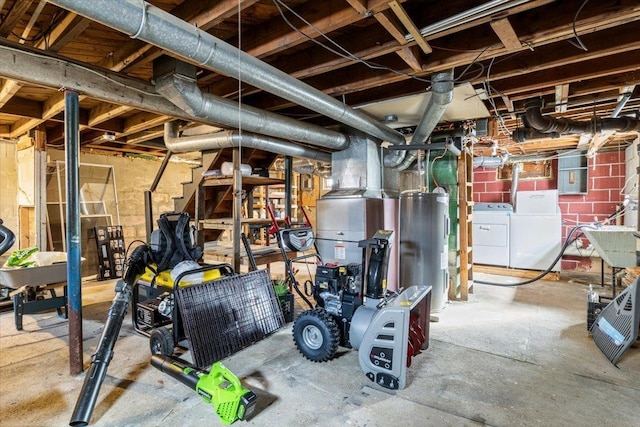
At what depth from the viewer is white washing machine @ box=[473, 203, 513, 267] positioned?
5660 millimetres

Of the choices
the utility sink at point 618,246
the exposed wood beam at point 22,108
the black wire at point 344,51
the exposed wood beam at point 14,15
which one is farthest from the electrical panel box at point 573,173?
the exposed wood beam at point 22,108

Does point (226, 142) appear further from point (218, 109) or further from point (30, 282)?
point (30, 282)

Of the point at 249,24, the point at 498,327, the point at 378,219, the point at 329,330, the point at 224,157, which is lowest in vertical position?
the point at 498,327

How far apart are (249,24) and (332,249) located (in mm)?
2389

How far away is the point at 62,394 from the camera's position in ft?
6.77

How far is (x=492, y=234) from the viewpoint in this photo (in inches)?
227

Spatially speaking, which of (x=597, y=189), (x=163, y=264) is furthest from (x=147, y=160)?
(x=597, y=189)

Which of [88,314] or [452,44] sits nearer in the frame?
[452,44]

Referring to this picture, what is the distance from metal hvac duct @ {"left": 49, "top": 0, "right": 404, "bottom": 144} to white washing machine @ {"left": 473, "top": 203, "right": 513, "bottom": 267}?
4519mm

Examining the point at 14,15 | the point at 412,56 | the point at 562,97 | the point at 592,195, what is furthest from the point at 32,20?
the point at 592,195

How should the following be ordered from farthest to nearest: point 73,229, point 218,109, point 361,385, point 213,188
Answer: point 213,188
point 218,109
point 73,229
point 361,385

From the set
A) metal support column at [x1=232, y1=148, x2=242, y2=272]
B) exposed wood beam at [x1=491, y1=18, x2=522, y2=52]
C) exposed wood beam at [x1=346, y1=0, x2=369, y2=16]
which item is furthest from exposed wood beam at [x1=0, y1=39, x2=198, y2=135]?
exposed wood beam at [x1=491, y1=18, x2=522, y2=52]

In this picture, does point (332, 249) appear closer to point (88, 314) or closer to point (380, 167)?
point (380, 167)

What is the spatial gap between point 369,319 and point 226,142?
230 centimetres
